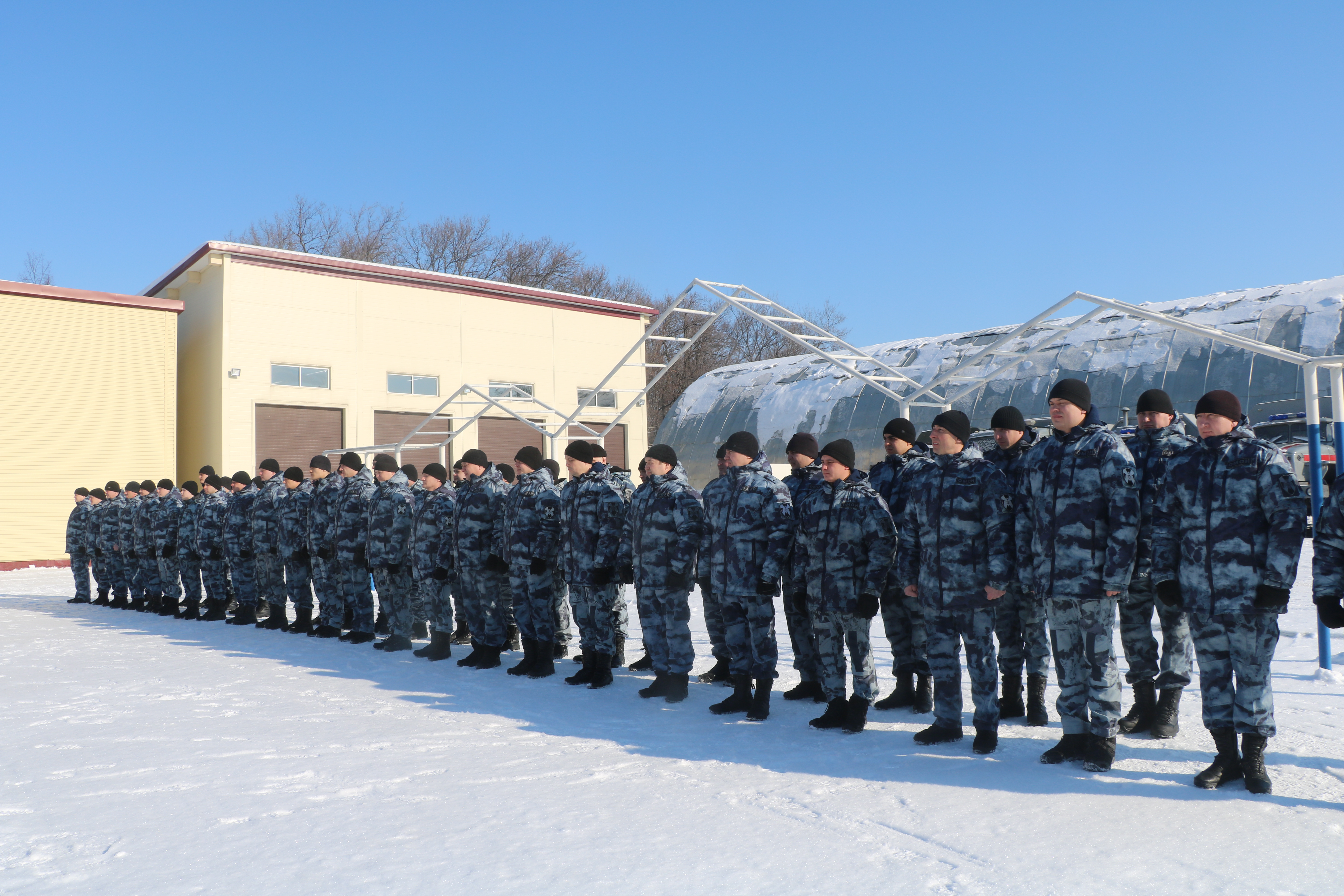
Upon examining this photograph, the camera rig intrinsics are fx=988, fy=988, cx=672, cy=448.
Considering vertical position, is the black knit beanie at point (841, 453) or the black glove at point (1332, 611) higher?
the black knit beanie at point (841, 453)

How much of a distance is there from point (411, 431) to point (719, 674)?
2030cm

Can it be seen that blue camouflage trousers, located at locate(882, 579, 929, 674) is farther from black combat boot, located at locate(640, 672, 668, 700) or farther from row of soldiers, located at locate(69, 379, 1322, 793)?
black combat boot, located at locate(640, 672, 668, 700)

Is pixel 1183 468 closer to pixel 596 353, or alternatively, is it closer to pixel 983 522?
pixel 983 522

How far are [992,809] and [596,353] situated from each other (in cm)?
2560

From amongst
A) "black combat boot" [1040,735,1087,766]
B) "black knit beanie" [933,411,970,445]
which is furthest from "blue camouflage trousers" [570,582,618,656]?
"black combat boot" [1040,735,1087,766]

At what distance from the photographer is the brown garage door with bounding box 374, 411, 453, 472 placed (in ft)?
83.5

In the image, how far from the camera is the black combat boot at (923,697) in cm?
625

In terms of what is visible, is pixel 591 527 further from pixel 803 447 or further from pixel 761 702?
pixel 761 702

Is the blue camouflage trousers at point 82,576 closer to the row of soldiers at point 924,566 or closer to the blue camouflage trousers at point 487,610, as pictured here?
the row of soldiers at point 924,566

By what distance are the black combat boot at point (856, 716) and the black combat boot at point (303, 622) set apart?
23.4 ft

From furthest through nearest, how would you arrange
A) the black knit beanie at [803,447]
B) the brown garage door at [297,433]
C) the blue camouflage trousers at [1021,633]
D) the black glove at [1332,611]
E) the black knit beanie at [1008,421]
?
1. the brown garage door at [297,433]
2. the black knit beanie at [803,447]
3. the blue camouflage trousers at [1021,633]
4. the black knit beanie at [1008,421]
5. the black glove at [1332,611]

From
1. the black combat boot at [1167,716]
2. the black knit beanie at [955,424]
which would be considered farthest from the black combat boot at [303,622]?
the black combat boot at [1167,716]

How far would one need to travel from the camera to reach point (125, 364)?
2325 centimetres

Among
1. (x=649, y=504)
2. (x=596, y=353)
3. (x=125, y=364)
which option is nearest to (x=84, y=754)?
(x=649, y=504)
